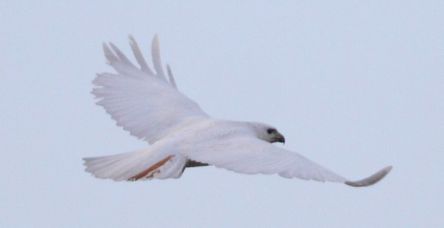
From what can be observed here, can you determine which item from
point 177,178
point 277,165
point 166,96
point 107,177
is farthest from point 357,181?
point 166,96

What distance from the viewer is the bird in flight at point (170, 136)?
1293 cm

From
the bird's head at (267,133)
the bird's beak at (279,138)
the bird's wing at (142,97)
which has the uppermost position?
the bird's wing at (142,97)

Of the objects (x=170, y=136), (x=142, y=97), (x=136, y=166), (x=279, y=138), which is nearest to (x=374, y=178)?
(x=136, y=166)

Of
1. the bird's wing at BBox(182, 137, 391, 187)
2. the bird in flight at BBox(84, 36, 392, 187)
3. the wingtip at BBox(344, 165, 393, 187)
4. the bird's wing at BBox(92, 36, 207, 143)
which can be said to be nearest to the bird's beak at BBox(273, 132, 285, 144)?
the bird in flight at BBox(84, 36, 392, 187)

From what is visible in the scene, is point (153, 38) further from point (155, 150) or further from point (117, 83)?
point (155, 150)

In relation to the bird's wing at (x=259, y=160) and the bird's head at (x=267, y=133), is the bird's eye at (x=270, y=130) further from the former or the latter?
the bird's wing at (x=259, y=160)

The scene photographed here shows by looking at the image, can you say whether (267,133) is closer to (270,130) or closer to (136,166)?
(270,130)

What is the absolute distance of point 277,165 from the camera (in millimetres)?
12875

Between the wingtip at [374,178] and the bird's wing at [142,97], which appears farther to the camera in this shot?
the bird's wing at [142,97]

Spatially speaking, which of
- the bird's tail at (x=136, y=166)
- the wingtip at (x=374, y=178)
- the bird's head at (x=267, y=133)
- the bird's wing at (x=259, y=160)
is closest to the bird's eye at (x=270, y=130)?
the bird's head at (x=267, y=133)

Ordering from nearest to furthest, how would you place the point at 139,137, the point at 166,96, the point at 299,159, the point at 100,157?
the point at 299,159, the point at 100,157, the point at 139,137, the point at 166,96

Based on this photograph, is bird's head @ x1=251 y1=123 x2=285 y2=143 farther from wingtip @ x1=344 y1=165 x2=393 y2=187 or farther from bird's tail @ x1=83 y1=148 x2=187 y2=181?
wingtip @ x1=344 y1=165 x2=393 y2=187

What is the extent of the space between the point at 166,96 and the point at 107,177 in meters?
2.78

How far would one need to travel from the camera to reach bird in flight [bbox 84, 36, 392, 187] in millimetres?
12930
